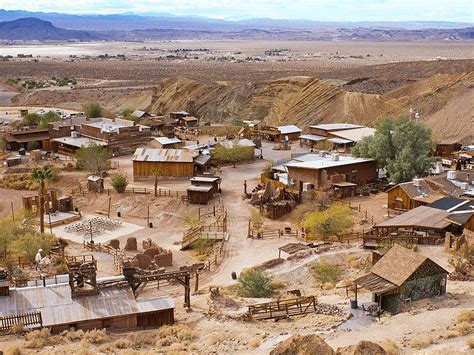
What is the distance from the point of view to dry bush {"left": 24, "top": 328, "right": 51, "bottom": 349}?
21.6 meters

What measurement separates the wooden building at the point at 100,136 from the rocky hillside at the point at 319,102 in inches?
1055

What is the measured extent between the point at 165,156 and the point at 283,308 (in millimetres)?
34992

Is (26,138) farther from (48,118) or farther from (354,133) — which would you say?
(354,133)

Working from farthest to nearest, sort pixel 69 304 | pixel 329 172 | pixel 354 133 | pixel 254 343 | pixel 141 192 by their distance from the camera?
pixel 354 133
pixel 141 192
pixel 329 172
pixel 69 304
pixel 254 343

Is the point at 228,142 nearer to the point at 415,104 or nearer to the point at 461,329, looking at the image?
the point at 415,104

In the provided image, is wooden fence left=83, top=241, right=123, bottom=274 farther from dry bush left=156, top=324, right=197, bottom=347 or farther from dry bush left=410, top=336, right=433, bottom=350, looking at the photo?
dry bush left=410, top=336, right=433, bottom=350

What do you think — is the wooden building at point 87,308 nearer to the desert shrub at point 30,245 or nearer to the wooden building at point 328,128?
the desert shrub at point 30,245

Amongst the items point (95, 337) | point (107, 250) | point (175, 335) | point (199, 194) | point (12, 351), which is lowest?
point (107, 250)

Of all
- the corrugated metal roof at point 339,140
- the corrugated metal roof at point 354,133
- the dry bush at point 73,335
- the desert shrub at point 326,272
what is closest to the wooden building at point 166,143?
the corrugated metal roof at point 339,140

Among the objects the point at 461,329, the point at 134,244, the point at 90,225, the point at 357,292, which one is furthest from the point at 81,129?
the point at 461,329

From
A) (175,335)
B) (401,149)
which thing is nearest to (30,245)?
(175,335)

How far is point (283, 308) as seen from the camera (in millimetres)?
25625

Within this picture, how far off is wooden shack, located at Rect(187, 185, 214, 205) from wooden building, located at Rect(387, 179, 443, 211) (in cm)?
1439

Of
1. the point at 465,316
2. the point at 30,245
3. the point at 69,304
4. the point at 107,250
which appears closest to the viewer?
the point at 465,316
